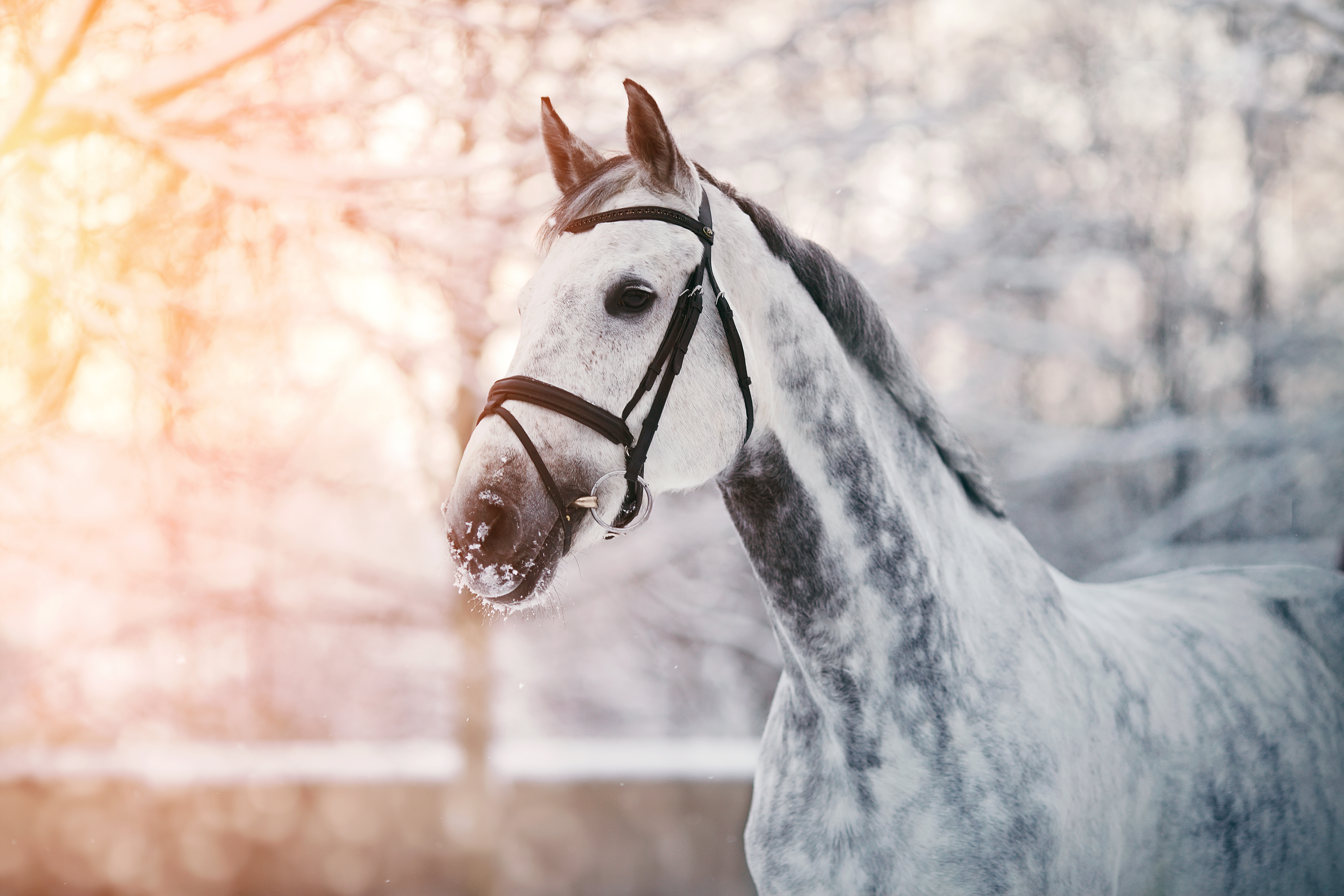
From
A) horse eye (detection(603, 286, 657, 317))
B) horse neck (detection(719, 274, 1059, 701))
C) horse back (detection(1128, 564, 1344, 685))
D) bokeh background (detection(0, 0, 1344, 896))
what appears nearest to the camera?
horse eye (detection(603, 286, 657, 317))

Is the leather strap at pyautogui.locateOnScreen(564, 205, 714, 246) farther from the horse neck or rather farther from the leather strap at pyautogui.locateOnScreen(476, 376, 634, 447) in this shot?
the leather strap at pyautogui.locateOnScreen(476, 376, 634, 447)

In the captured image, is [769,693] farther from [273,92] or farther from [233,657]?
[273,92]

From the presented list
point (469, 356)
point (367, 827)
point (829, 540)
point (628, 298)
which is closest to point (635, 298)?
point (628, 298)

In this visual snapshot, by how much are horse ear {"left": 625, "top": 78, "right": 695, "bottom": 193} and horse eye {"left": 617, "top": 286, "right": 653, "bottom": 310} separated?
0.76ft

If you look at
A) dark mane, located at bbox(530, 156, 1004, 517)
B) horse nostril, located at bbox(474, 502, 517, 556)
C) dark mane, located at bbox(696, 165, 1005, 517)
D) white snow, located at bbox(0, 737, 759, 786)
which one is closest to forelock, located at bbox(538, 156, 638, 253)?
dark mane, located at bbox(530, 156, 1004, 517)

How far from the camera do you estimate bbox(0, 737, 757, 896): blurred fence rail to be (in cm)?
398

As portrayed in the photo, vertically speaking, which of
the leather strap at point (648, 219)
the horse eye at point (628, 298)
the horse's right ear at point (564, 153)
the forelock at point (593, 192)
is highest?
the horse's right ear at point (564, 153)

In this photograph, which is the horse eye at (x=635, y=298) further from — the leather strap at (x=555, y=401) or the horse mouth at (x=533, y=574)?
the horse mouth at (x=533, y=574)

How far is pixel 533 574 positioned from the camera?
125cm

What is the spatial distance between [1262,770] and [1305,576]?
1102 millimetres

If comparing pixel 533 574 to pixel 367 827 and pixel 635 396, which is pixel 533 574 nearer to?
pixel 635 396

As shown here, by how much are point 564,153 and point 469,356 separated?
97.3 inches

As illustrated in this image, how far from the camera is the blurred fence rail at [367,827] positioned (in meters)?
3.98

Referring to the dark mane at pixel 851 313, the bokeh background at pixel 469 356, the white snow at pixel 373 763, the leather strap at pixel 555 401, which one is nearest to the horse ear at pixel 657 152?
the dark mane at pixel 851 313
